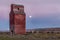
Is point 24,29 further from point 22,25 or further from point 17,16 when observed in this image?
point 17,16

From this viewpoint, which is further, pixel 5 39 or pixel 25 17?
pixel 25 17

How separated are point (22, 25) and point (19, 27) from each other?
812 millimetres

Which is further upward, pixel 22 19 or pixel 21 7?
pixel 21 7

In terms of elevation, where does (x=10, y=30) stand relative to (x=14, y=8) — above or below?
below

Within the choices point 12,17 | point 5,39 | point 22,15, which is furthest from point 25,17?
point 5,39

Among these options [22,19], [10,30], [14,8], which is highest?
[14,8]

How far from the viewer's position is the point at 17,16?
31734mm

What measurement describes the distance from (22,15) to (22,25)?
6.87 feet

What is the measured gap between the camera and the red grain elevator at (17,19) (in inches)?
1223

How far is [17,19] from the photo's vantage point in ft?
103

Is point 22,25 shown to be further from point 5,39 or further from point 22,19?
point 5,39

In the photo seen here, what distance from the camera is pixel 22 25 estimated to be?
31938 millimetres

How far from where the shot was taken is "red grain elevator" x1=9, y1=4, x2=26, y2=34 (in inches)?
1223

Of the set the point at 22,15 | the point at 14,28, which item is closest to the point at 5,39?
the point at 14,28
